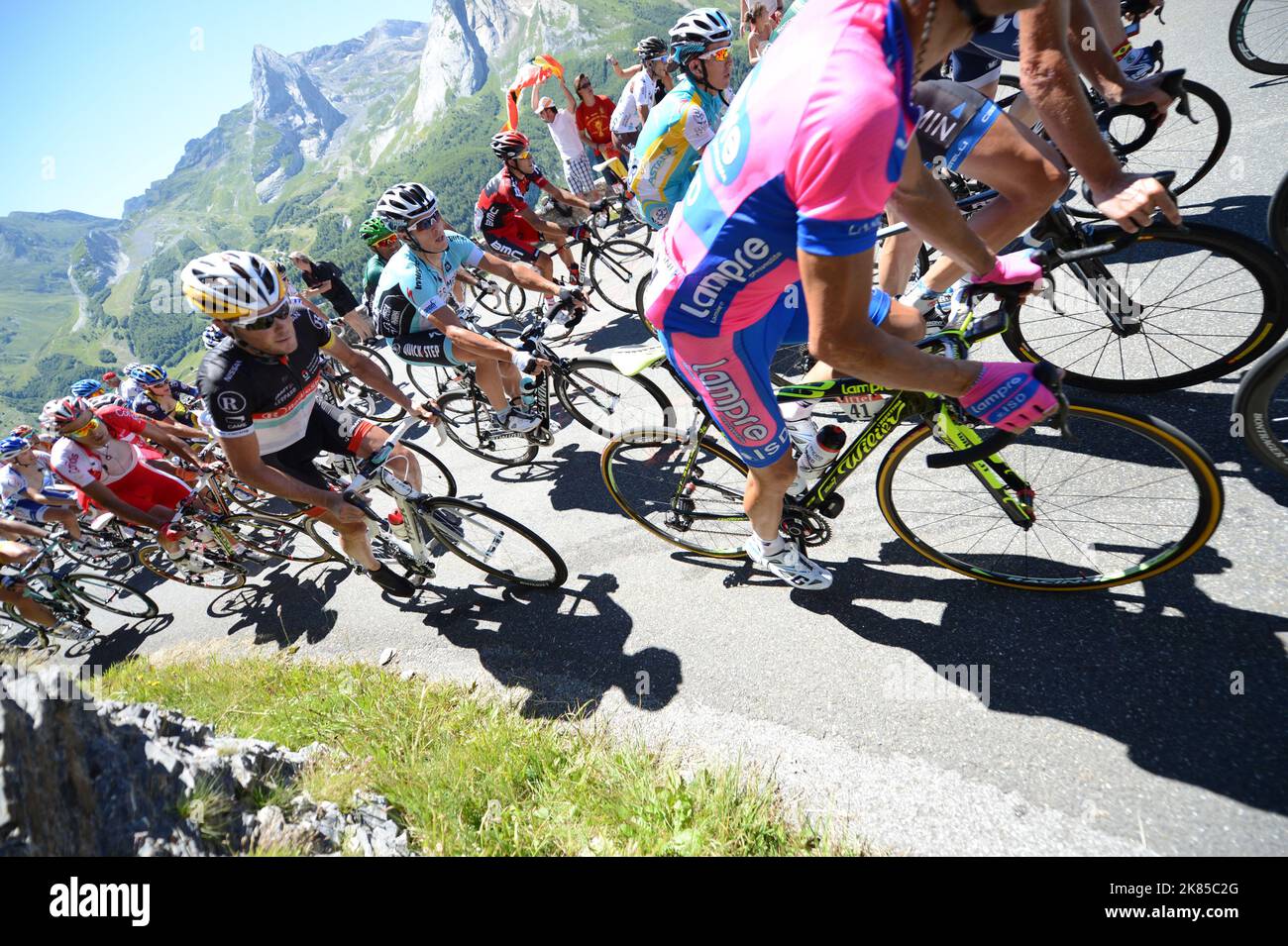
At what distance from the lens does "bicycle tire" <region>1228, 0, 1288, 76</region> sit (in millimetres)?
6137

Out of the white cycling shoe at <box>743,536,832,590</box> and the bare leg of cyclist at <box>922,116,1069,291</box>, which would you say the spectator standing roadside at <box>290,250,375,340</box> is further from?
the bare leg of cyclist at <box>922,116,1069,291</box>

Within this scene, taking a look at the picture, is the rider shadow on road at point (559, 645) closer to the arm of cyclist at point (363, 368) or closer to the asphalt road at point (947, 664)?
the asphalt road at point (947, 664)

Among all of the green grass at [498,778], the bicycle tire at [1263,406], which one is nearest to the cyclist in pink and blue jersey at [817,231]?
the bicycle tire at [1263,406]

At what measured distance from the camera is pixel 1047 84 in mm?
2750

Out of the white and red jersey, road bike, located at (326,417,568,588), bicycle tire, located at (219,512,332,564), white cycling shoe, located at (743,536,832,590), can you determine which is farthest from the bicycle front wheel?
the white and red jersey

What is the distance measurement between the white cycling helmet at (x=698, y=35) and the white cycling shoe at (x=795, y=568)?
4.30 meters

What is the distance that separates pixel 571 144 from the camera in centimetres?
1087

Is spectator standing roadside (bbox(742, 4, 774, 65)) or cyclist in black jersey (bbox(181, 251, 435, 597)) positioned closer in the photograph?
cyclist in black jersey (bbox(181, 251, 435, 597))

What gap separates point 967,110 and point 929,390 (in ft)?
6.01

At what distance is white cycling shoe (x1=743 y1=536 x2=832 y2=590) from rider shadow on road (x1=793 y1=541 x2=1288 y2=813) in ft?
0.93

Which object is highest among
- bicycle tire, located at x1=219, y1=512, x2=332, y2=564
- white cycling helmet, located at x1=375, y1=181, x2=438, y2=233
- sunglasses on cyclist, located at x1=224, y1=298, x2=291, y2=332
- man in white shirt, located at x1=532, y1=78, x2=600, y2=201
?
man in white shirt, located at x1=532, y1=78, x2=600, y2=201

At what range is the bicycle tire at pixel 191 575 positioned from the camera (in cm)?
666
